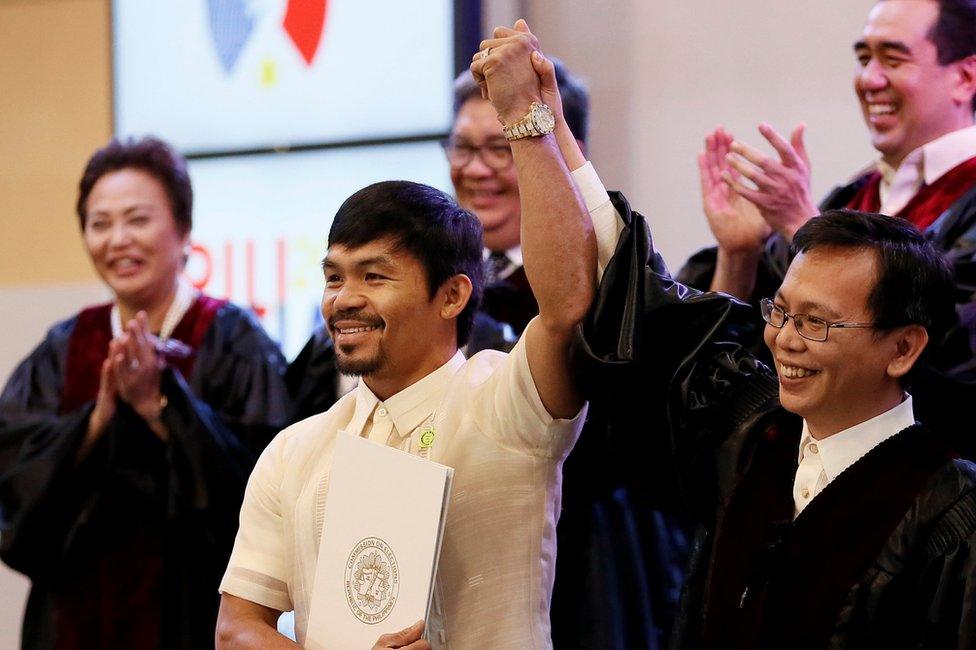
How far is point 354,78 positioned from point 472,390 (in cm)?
252

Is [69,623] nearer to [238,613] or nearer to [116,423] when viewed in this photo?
[116,423]

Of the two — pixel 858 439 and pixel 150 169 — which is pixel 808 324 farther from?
pixel 150 169

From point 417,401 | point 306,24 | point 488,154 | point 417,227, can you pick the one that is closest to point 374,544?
point 417,401

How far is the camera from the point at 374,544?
218cm

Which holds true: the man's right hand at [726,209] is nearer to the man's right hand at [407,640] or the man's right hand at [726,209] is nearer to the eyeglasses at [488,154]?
the eyeglasses at [488,154]

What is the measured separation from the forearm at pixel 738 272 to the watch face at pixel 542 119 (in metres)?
1.01

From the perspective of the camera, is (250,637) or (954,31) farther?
(954,31)

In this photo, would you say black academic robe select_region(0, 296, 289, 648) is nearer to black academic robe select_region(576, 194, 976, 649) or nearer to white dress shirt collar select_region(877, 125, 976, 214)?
black academic robe select_region(576, 194, 976, 649)

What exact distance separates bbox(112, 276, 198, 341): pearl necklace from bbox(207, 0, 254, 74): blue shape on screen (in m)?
1.29

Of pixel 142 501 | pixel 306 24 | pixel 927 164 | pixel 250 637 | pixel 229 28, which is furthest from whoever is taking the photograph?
pixel 229 28

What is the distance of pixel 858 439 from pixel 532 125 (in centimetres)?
68

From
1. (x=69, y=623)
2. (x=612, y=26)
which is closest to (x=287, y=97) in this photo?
(x=612, y=26)

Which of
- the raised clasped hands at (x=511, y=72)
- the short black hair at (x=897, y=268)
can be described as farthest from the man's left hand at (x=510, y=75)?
the short black hair at (x=897, y=268)

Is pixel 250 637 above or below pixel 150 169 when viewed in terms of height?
below
